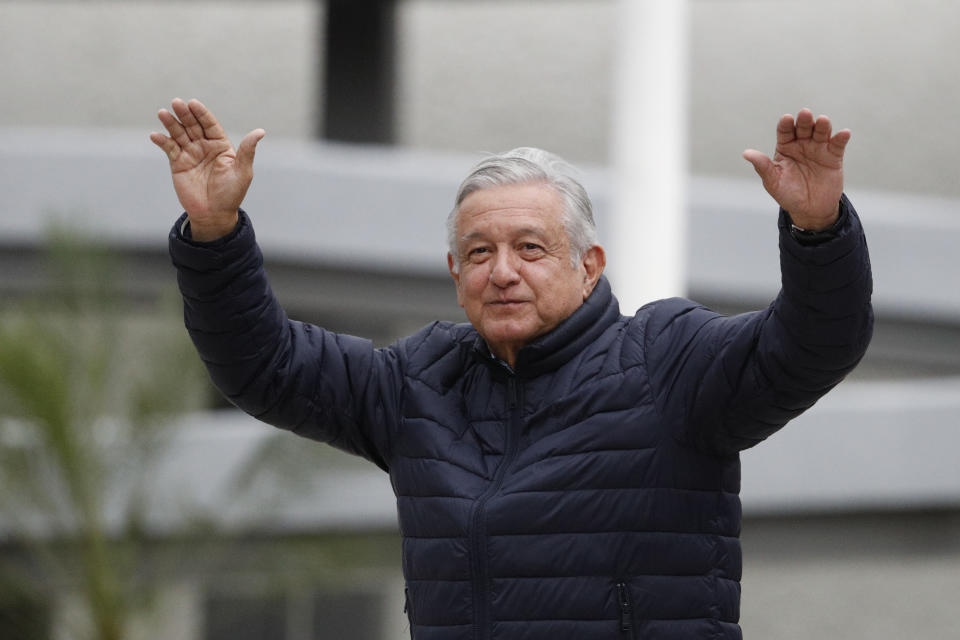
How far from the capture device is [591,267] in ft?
8.56

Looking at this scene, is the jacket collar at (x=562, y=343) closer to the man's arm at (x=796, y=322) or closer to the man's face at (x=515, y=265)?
the man's face at (x=515, y=265)

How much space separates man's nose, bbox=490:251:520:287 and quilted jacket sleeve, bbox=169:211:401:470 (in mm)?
321

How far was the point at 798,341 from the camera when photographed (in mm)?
2191

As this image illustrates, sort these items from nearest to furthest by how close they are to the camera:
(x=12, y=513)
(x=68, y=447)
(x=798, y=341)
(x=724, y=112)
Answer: (x=798, y=341)
(x=68, y=447)
(x=12, y=513)
(x=724, y=112)

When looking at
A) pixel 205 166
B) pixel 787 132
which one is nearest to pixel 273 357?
pixel 205 166

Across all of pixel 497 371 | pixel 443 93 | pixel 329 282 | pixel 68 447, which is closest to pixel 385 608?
pixel 329 282

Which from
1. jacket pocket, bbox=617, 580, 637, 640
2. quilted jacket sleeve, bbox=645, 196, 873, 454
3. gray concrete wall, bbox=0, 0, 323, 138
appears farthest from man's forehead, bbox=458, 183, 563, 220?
gray concrete wall, bbox=0, 0, 323, 138

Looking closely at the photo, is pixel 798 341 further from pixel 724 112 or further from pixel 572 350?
pixel 724 112

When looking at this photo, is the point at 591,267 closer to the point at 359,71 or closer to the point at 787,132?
the point at 787,132

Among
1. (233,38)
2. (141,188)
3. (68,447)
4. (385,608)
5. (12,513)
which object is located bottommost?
(385,608)

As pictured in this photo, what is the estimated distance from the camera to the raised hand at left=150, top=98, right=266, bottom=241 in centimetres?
246

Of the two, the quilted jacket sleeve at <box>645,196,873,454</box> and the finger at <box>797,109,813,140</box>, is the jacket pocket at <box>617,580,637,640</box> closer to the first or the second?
the quilted jacket sleeve at <box>645,196,873,454</box>

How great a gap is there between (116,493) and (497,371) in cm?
875

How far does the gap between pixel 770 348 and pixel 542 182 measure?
571 mm
